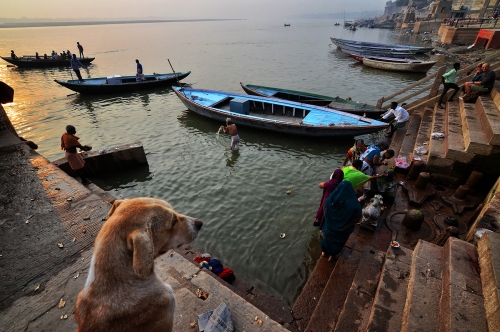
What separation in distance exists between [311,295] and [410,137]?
8.95 meters

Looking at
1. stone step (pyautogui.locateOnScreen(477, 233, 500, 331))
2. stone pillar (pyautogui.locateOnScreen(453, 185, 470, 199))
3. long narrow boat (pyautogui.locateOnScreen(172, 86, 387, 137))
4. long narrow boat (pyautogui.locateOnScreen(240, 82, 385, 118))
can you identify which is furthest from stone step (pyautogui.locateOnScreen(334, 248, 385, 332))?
long narrow boat (pyautogui.locateOnScreen(240, 82, 385, 118))

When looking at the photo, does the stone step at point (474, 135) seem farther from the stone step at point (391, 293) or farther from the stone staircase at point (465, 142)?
the stone step at point (391, 293)

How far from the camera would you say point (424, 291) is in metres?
3.52

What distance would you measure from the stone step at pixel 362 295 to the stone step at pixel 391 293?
24cm

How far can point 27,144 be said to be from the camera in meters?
8.44

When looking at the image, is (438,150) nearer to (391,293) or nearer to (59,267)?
(391,293)

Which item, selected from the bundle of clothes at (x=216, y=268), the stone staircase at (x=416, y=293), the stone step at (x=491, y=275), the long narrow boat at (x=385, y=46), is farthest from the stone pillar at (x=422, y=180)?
the long narrow boat at (x=385, y=46)

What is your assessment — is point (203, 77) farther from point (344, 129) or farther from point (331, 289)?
point (331, 289)

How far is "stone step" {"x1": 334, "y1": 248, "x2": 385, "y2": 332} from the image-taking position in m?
3.72

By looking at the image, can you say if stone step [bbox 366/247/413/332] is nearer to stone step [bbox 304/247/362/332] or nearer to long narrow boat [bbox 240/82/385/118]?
stone step [bbox 304/247/362/332]

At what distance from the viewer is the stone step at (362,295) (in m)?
3.72

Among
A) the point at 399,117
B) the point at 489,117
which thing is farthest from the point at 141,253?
the point at 399,117

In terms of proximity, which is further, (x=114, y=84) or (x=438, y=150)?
(x=114, y=84)

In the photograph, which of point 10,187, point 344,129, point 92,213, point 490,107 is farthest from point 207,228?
point 490,107
